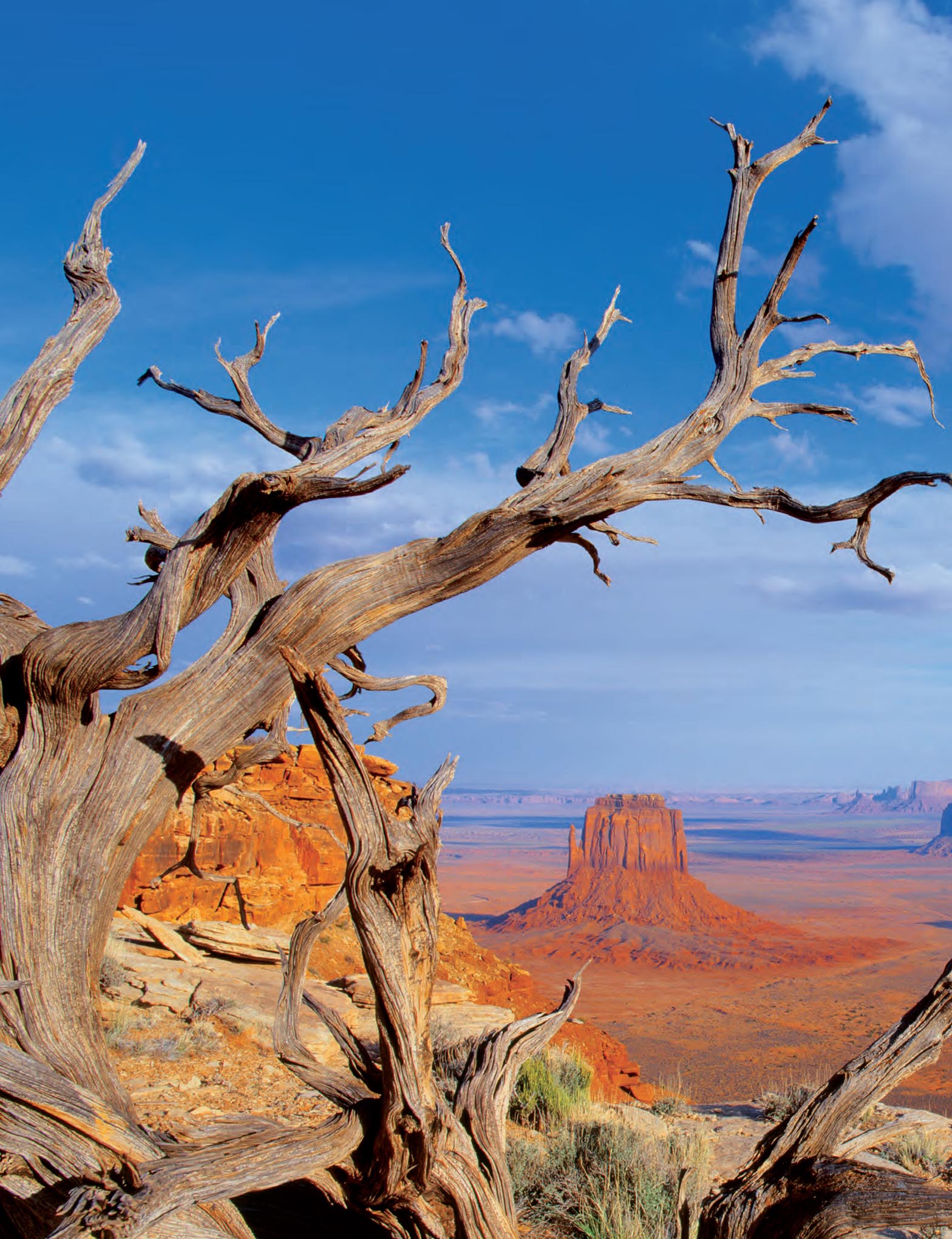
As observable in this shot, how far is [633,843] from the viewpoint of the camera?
258ft

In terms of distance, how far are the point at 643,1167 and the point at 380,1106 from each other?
353 cm

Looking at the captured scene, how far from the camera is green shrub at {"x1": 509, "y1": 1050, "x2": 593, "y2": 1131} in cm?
862

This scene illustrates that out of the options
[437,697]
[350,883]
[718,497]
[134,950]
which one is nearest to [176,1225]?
[350,883]

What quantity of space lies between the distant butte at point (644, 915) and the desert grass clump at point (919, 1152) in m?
44.4

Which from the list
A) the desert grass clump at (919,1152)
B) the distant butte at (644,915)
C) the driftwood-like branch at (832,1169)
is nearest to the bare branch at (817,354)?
the driftwood-like branch at (832,1169)

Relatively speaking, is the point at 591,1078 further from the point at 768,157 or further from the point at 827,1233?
the point at 768,157

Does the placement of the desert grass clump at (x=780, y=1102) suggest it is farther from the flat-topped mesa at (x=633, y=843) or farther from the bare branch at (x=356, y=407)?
the flat-topped mesa at (x=633, y=843)

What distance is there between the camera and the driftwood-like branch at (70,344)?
4.34 m

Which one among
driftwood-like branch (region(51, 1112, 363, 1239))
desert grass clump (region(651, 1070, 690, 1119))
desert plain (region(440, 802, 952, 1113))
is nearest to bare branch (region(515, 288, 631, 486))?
driftwood-like branch (region(51, 1112, 363, 1239))

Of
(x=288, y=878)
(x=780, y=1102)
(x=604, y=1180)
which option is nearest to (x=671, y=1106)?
(x=780, y=1102)

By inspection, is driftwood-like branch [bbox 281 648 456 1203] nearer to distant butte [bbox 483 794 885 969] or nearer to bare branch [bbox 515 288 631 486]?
bare branch [bbox 515 288 631 486]

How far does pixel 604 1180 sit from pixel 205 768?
4.46m

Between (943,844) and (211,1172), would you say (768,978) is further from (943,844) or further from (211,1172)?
(943,844)

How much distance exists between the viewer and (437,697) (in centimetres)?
532
